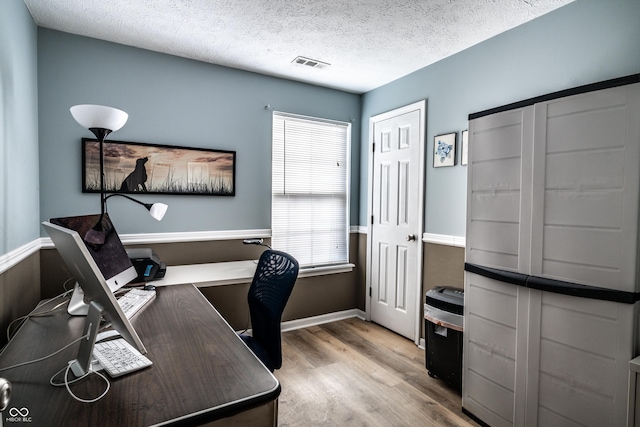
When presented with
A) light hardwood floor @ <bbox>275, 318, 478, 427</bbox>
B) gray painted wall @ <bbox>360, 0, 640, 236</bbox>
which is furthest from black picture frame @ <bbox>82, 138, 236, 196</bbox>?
gray painted wall @ <bbox>360, 0, 640, 236</bbox>

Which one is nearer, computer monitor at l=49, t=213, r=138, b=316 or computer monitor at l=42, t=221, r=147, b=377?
computer monitor at l=42, t=221, r=147, b=377

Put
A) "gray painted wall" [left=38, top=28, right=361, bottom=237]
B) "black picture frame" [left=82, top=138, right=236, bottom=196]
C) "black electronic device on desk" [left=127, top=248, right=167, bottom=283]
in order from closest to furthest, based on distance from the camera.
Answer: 1. "black electronic device on desk" [left=127, top=248, right=167, bottom=283]
2. "gray painted wall" [left=38, top=28, right=361, bottom=237]
3. "black picture frame" [left=82, top=138, right=236, bottom=196]

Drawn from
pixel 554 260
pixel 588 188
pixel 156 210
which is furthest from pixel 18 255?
pixel 588 188

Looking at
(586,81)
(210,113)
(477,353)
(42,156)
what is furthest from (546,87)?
(42,156)

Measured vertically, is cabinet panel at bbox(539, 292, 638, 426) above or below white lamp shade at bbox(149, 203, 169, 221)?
below

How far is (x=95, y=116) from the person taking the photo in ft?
6.46

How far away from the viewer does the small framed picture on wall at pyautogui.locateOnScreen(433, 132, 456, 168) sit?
2855mm

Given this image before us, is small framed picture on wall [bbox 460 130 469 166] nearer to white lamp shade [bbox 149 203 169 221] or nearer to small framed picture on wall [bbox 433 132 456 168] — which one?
small framed picture on wall [bbox 433 132 456 168]

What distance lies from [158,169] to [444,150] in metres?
2.47

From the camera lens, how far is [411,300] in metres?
3.27

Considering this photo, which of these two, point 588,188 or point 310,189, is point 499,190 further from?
point 310,189

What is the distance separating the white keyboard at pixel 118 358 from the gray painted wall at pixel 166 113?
5.65 feet

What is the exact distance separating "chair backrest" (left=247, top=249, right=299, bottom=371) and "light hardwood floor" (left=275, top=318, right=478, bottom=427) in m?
0.60

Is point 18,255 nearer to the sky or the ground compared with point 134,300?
nearer to the sky
